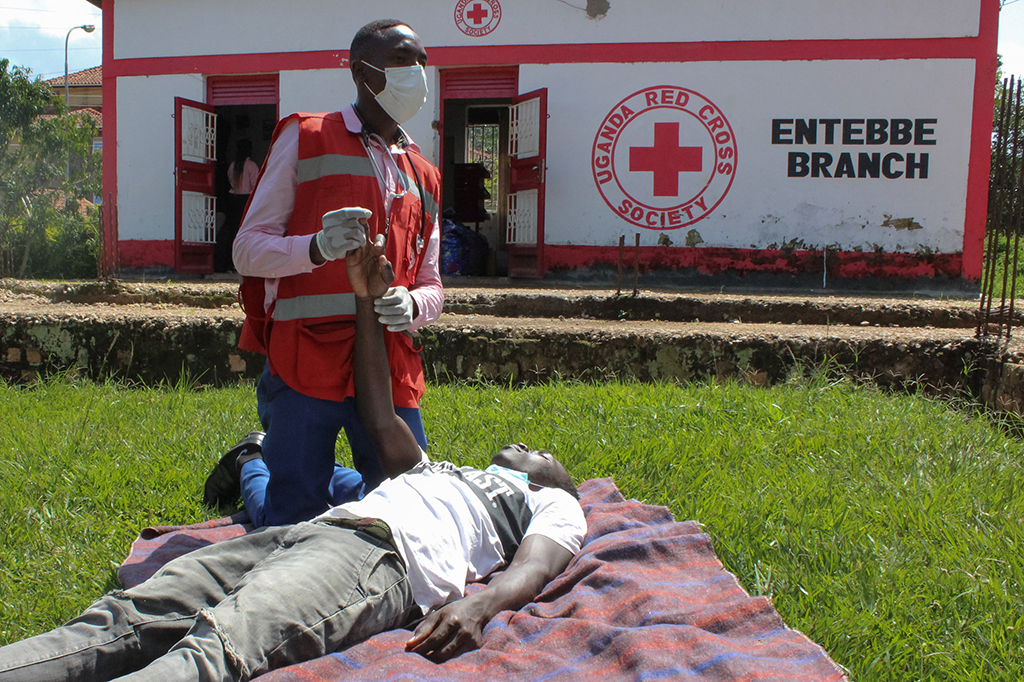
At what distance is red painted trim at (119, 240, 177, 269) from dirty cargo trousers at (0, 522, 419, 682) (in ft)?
27.3

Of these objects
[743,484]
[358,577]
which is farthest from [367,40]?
[743,484]

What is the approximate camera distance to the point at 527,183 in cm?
852

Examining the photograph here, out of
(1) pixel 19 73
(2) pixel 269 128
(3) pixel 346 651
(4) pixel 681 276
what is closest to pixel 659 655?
(3) pixel 346 651

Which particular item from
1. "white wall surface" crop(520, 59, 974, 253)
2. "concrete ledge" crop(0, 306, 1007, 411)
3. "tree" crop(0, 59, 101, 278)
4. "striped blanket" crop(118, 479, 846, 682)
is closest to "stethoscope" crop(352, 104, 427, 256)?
"striped blanket" crop(118, 479, 846, 682)

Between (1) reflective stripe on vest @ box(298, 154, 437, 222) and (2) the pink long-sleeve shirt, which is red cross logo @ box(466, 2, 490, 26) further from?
(1) reflective stripe on vest @ box(298, 154, 437, 222)

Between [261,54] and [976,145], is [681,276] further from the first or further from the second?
[261,54]

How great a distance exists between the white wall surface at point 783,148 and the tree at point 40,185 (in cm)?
769

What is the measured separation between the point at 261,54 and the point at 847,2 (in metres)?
6.04

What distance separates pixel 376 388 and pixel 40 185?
16.2 meters

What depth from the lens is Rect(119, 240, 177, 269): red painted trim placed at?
9242 mm

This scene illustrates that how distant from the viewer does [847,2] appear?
25.8 feet

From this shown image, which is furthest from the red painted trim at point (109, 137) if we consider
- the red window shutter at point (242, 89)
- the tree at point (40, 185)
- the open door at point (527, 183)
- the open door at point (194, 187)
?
the open door at point (527, 183)

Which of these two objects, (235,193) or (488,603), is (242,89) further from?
(488,603)

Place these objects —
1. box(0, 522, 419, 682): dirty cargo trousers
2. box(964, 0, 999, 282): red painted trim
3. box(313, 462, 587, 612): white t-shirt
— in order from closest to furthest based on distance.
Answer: box(0, 522, 419, 682): dirty cargo trousers → box(313, 462, 587, 612): white t-shirt → box(964, 0, 999, 282): red painted trim
